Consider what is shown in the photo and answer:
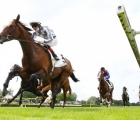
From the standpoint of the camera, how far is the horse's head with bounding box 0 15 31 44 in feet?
33.4

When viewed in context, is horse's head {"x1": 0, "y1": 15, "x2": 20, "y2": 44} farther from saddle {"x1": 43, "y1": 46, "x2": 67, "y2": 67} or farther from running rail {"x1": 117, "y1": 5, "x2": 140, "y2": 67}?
running rail {"x1": 117, "y1": 5, "x2": 140, "y2": 67}

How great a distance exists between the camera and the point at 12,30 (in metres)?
10.6

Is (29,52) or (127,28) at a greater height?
(29,52)

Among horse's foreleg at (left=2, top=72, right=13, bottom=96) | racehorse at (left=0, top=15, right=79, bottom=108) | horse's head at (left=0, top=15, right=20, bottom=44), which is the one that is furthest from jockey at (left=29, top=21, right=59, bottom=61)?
horse's foreleg at (left=2, top=72, right=13, bottom=96)

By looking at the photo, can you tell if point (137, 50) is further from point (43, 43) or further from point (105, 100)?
point (105, 100)

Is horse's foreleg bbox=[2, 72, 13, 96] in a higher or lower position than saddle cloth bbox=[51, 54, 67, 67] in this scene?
lower

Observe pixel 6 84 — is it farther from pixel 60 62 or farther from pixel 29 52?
pixel 60 62

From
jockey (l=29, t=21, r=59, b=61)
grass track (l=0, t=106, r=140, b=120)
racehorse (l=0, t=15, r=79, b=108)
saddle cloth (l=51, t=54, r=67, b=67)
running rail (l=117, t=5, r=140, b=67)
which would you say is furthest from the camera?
saddle cloth (l=51, t=54, r=67, b=67)

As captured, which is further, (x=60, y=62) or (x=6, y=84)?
(x=60, y=62)

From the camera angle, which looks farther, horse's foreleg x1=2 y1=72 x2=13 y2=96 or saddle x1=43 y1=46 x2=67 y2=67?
saddle x1=43 y1=46 x2=67 y2=67

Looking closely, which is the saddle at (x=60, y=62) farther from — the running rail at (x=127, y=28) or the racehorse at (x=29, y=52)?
the running rail at (x=127, y=28)

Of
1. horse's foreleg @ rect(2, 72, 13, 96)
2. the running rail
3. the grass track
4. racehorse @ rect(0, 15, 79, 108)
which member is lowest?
the grass track

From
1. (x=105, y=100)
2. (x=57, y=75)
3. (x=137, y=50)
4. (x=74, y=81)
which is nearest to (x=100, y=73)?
(x=105, y=100)

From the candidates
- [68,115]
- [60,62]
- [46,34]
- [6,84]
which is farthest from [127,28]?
[60,62]
